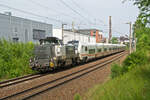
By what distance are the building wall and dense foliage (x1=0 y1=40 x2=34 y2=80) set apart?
48.2 ft

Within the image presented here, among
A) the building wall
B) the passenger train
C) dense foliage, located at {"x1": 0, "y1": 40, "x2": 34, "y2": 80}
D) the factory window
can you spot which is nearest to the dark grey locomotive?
the passenger train

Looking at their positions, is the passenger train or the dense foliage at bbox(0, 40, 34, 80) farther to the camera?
the passenger train

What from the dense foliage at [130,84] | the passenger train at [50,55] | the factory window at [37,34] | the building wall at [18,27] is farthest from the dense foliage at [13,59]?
the factory window at [37,34]

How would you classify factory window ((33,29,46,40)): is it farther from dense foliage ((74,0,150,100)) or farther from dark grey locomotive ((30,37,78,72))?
dense foliage ((74,0,150,100))

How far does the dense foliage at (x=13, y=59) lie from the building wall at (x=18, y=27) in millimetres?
14693

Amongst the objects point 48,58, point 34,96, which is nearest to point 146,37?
point 48,58

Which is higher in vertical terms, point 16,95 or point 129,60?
point 129,60

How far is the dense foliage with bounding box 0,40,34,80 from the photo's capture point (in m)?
15.2

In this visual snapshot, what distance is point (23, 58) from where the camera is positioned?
1708cm

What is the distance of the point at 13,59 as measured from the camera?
1605 centimetres

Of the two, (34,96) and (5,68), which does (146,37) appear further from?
(34,96)

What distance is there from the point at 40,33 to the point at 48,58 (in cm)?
2868

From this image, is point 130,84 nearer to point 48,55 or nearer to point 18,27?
point 48,55

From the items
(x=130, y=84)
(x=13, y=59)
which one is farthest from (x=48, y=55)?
(x=130, y=84)
